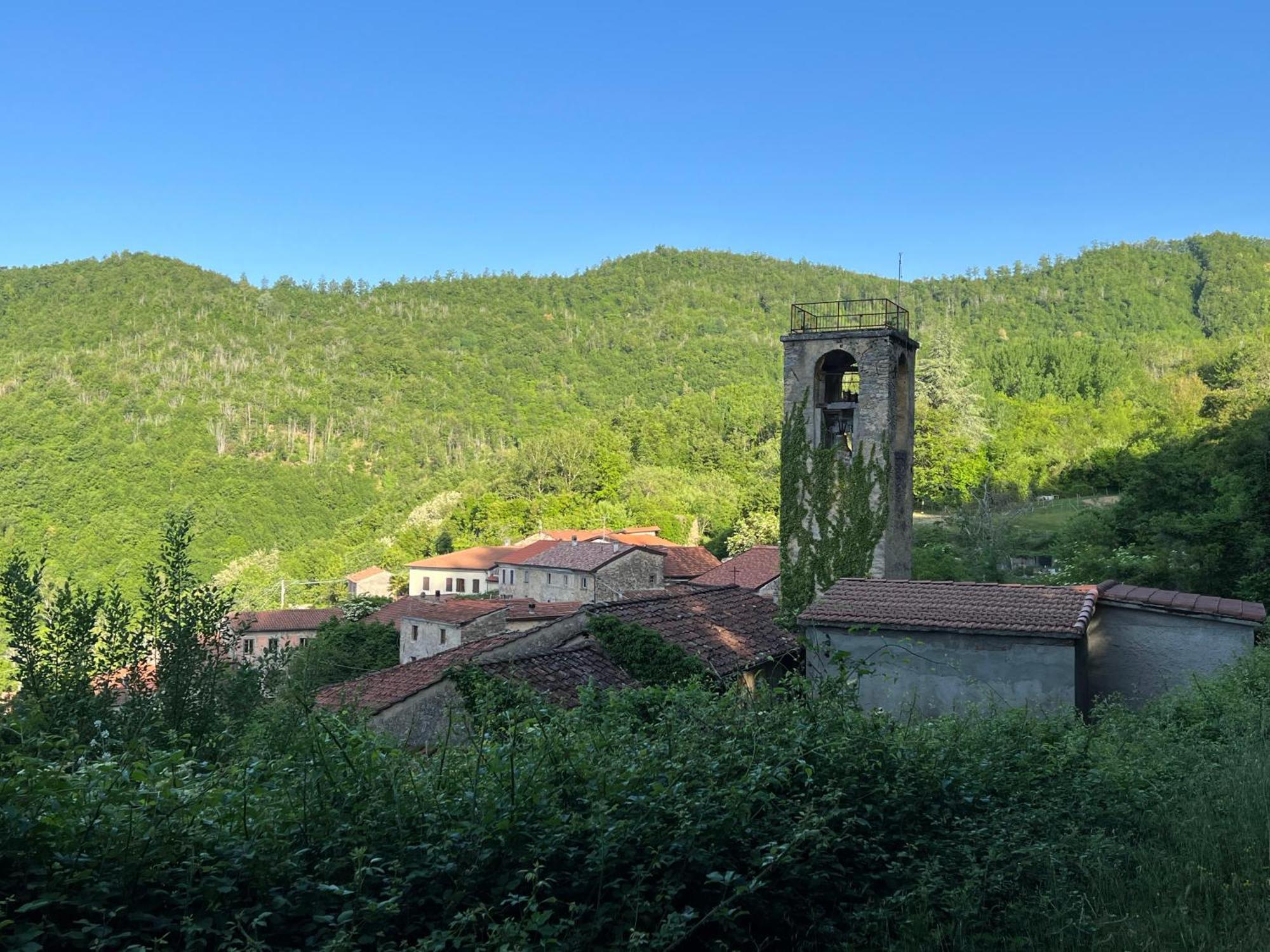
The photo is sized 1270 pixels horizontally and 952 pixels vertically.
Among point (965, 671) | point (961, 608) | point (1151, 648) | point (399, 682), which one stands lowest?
point (399, 682)

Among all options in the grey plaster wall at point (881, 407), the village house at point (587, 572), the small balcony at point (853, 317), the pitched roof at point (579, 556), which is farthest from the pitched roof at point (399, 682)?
the pitched roof at point (579, 556)

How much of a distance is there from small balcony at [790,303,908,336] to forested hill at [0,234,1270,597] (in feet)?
63.0

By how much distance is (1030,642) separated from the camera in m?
12.0

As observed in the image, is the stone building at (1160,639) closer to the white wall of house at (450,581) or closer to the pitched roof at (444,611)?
the pitched roof at (444,611)

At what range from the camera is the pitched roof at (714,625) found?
1606 cm

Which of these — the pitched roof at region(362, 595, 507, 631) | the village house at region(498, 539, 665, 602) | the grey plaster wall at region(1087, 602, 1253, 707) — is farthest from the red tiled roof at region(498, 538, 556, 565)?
the grey plaster wall at region(1087, 602, 1253, 707)

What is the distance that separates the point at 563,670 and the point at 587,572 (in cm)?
2566

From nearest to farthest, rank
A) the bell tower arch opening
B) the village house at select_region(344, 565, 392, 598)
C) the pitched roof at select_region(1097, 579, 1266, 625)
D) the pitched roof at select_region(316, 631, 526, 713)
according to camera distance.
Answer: the pitched roof at select_region(1097, 579, 1266, 625) → the pitched roof at select_region(316, 631, 526, 713) → the bell tower arch opening → the village house at select_region(344, 565, 392, 598)

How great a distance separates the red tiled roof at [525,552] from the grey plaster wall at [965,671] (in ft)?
109

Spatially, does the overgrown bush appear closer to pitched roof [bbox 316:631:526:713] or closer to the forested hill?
pitched roof [bbox 316:631:526:713]

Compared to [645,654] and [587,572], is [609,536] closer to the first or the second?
[587,572]

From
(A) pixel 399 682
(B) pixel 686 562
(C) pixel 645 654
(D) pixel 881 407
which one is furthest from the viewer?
(B) pixel 686 562

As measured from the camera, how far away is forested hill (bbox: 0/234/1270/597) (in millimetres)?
66125

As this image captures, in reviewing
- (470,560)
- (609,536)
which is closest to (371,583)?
(470,560)
